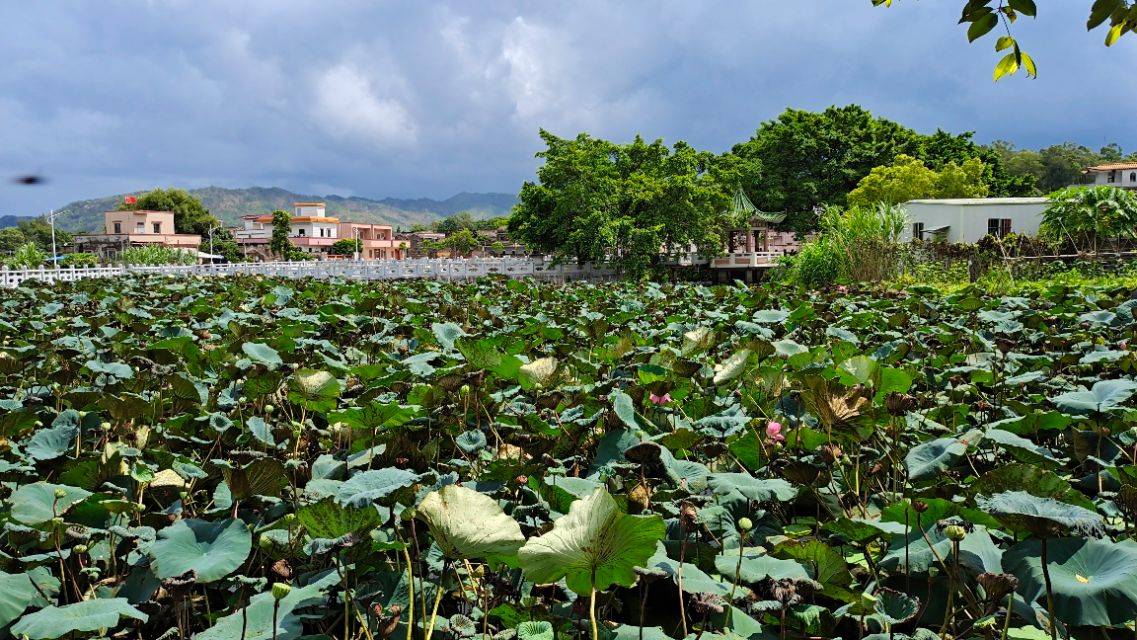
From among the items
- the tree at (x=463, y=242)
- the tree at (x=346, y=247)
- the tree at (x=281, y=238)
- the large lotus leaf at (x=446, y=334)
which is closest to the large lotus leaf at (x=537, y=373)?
the large lotus leaf at (x=446, y=334)

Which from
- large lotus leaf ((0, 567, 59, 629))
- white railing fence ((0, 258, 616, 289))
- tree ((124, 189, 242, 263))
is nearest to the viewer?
large lotus leaf ((0, 567, 59, 629))

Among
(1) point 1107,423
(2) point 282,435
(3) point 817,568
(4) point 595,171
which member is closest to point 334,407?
(2) point 282,435

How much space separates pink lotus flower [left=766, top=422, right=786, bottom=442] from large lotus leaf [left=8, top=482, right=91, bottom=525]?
156 cm

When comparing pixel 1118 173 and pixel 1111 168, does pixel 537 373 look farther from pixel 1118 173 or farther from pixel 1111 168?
pixel 1118 173

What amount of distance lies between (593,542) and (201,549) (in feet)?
2.51

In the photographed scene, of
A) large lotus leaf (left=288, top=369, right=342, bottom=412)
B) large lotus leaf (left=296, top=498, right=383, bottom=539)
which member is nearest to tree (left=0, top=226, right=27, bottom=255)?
large lotus leaf (left=288, top=369, right=342, bottom=412)

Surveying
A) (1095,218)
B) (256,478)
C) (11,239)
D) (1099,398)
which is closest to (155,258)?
(1095,218)

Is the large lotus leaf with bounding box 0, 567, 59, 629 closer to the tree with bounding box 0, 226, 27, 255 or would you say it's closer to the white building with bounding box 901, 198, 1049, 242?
the white building with bounding box 901, 198, 1049, 242

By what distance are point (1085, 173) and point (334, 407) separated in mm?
75188

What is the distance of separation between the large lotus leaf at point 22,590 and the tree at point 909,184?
32486 mm

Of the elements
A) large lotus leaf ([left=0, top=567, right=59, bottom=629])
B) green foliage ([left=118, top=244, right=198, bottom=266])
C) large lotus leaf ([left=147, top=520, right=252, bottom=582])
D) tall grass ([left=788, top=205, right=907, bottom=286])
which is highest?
tall grass ([left=788, top=205, right=907, bottom=286])

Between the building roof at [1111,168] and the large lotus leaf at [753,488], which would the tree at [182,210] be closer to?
the building roof at [1111,168]

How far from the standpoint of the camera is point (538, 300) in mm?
8031

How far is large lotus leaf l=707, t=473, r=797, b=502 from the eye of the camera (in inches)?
61.0
